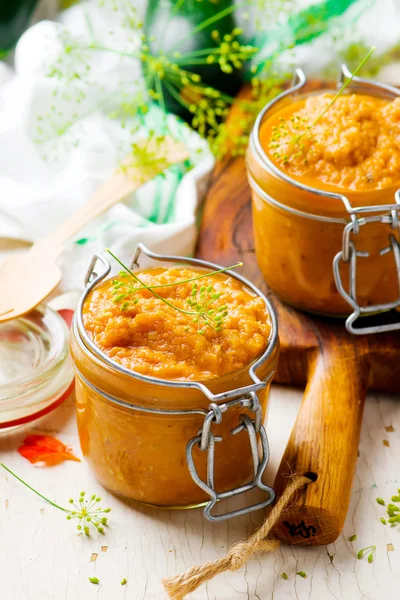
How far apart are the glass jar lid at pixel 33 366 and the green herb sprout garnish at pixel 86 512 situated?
0.60ft

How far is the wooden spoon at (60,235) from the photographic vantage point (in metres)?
2.38

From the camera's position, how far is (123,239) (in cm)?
263

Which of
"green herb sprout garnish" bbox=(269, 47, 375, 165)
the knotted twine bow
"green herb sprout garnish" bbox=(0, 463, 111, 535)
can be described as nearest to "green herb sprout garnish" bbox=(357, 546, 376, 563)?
the knotted twine bow

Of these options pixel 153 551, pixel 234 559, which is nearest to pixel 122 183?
pixel 153 551

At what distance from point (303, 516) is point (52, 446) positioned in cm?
67

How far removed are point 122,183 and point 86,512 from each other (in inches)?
47.9

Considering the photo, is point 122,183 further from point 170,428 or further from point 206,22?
point 170,428

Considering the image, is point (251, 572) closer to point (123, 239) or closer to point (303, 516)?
point (303, 516)

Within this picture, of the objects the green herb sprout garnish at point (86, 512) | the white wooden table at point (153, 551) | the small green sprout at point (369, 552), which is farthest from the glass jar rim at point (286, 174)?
the green herb sprout garnish at point (86, 512)

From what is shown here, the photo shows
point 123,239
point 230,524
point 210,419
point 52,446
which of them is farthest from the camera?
point 123,239

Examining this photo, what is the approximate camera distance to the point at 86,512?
1.93m

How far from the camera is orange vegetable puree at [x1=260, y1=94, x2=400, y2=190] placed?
7.41 feet

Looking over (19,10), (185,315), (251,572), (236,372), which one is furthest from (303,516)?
(19,10)

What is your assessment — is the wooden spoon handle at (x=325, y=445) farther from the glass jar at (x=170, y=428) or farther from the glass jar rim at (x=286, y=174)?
the glass jar rim at (x=286, y=174)
